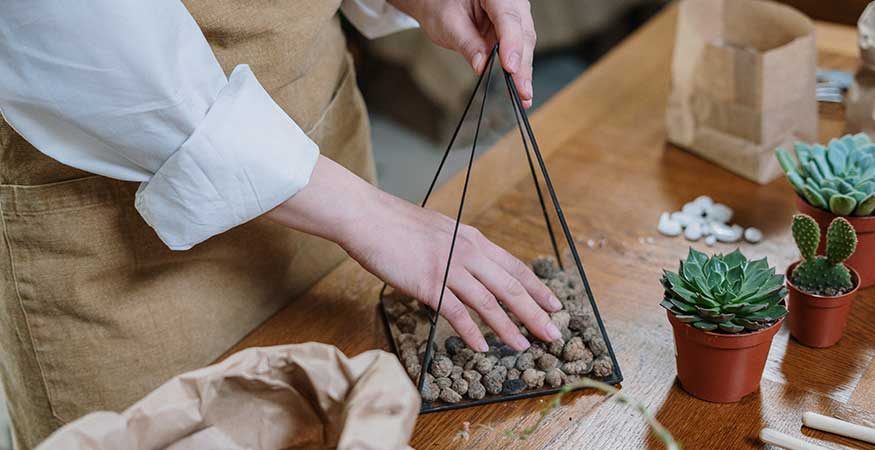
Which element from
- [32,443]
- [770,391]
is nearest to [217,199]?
[32,443]

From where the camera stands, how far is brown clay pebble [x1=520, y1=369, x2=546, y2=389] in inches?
34.3

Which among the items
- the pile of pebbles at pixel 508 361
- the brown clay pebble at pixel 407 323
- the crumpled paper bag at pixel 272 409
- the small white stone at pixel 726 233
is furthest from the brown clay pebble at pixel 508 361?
the small white stone at pixel 726 233

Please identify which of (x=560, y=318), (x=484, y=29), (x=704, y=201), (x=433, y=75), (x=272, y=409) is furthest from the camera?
(x=433, y=75)

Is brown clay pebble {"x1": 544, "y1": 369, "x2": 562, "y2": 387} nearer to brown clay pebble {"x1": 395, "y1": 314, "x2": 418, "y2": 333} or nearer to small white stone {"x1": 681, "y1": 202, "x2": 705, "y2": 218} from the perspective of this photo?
brown clay pebble {"x1": 395, "y1": 314, "x2": 418, "y2": 333}

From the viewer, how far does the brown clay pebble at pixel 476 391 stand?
867mm

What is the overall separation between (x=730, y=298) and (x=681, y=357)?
0.09 meters

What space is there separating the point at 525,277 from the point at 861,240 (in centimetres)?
37

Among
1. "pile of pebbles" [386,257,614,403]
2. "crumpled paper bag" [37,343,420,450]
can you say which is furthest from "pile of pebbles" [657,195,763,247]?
"crumpled paper bag" [37,343,420,450]

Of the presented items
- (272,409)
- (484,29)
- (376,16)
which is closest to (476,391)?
(272,409)

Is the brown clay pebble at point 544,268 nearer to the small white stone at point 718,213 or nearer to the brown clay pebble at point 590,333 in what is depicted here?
the brown clay pebble at point 590,333

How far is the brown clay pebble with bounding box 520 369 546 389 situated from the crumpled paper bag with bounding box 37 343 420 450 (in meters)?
0.23

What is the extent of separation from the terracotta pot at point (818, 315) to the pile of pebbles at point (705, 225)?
158 millimetres

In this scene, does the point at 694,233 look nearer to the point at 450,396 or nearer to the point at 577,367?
the point at 577,367

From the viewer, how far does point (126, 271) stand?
0.93 meters
